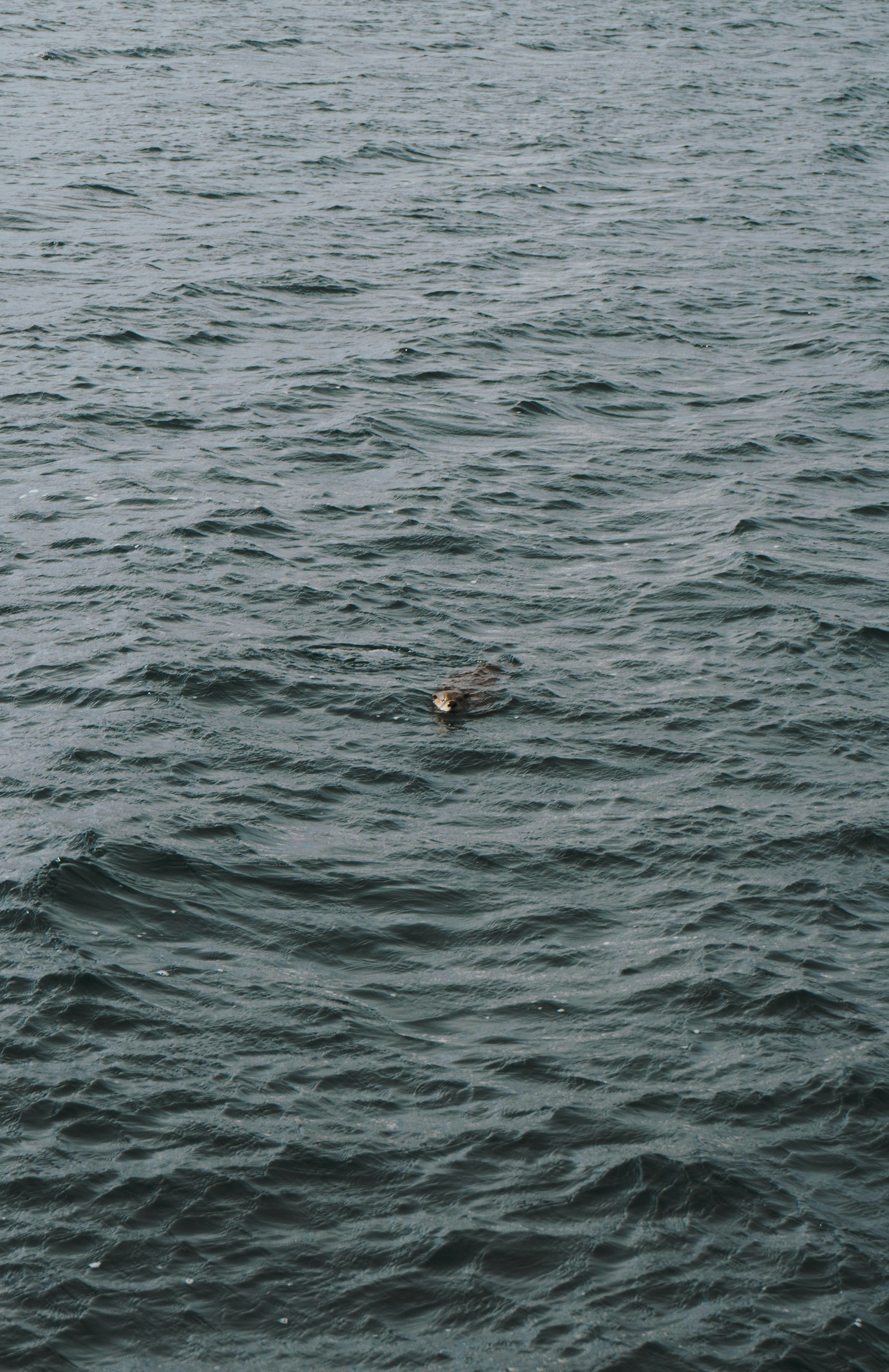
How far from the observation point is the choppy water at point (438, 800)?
28.7 feet

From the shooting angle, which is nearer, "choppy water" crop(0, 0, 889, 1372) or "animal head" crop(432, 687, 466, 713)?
"choppy water" crop(0, 0, 889, 1372)

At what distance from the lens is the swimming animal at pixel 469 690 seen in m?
14.3

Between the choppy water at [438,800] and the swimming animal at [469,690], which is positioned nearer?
the choppy water at [438,800]

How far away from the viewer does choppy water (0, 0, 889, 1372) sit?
344 inches

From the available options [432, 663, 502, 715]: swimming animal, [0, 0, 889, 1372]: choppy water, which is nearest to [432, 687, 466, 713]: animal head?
[432, 663, 502, 715]: swimming animal

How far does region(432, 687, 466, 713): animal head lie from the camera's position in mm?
14227

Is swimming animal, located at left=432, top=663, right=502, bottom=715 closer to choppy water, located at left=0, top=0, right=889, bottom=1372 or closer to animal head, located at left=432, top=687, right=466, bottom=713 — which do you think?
animal head, located at left=432, top=687, right=466, bottom=713

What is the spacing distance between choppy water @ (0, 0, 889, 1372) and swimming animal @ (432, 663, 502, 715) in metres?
0.21

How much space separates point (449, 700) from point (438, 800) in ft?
4.61

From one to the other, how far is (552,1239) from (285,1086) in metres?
2.20

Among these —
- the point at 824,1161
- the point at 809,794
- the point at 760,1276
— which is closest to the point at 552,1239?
the point at 760,1276

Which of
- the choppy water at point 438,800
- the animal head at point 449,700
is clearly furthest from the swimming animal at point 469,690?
the choppy water at point 438,800

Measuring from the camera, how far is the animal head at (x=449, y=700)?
1423 cm

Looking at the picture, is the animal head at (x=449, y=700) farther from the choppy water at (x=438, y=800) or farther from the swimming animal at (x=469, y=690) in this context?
the choppy water at (x=438, y=800)
